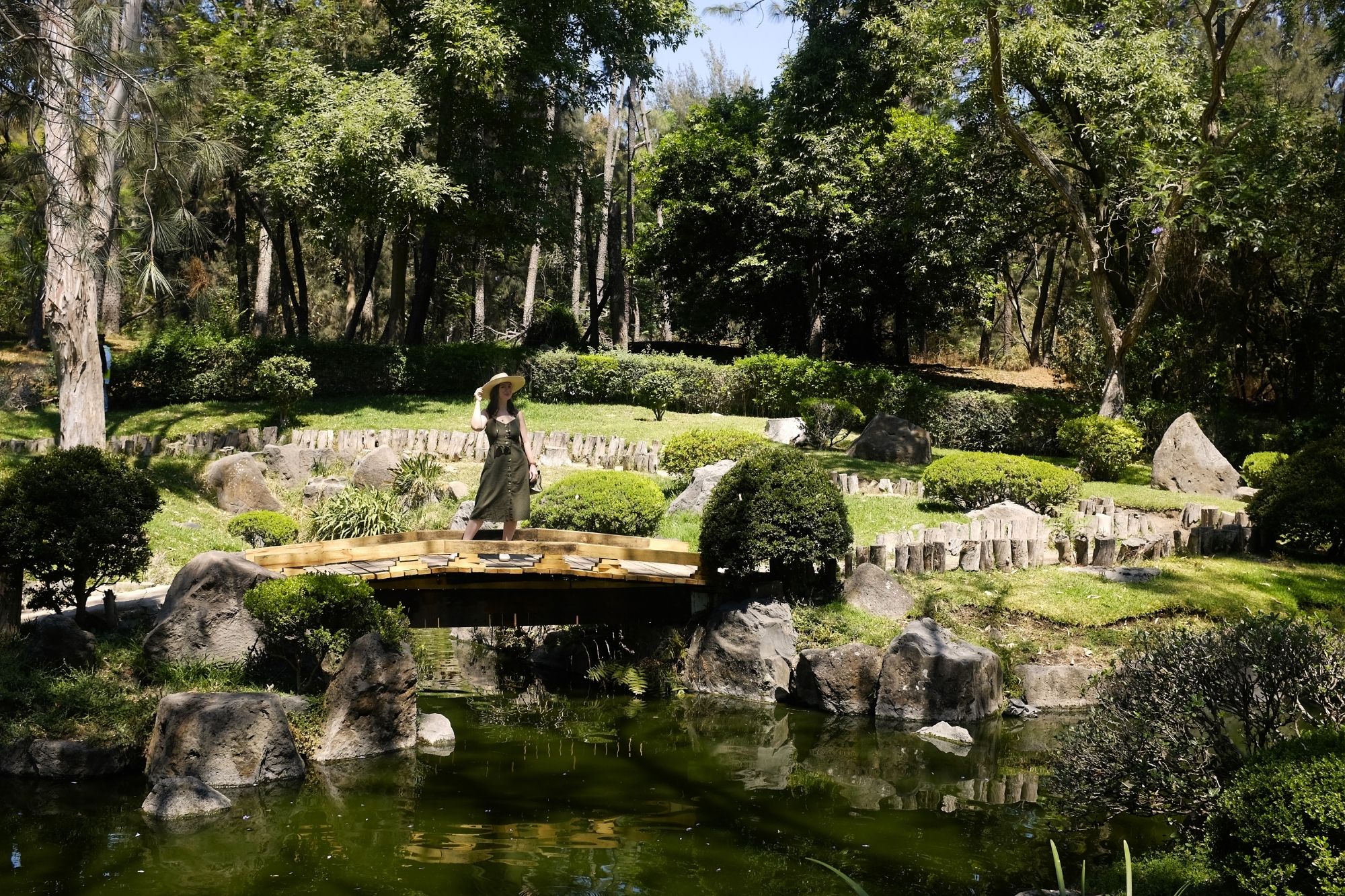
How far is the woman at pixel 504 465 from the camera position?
34.8 feet

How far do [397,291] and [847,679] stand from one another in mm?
21143

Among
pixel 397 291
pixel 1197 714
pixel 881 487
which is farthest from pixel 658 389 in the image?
pixel 1197 714

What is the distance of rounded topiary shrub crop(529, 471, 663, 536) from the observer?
1250 cm

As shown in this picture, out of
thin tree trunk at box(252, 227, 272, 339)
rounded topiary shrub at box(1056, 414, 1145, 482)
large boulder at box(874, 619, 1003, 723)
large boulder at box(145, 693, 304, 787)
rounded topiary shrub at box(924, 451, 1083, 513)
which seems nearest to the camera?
large boulder at box(145, 693, 304, 787)

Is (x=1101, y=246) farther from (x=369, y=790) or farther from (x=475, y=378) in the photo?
(x=369, y=790)

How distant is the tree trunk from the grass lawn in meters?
4.23

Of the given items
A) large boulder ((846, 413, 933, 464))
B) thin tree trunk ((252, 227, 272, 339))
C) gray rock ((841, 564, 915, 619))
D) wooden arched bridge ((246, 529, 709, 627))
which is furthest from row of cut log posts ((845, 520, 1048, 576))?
thin tree trunk ((252, 227, 272, 339))

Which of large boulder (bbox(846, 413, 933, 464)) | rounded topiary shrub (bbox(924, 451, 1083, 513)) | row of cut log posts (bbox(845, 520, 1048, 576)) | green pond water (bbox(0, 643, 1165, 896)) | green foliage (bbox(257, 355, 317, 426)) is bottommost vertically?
green pond water (bbox(0, 643, 1165, 896))

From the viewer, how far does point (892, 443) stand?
1834 centimetres

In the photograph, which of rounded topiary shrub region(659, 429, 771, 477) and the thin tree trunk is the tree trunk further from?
rounded topiary shrub region(659, 429, 771, 477)

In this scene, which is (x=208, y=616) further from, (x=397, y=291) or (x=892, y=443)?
(x=397, y=291)

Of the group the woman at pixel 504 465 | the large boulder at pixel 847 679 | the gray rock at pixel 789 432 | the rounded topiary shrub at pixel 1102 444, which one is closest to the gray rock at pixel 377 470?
the woman at pixel 504 465

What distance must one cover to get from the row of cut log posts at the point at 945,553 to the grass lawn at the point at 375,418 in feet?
27.4

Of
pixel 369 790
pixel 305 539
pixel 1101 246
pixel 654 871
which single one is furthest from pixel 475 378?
pixel 654 871
